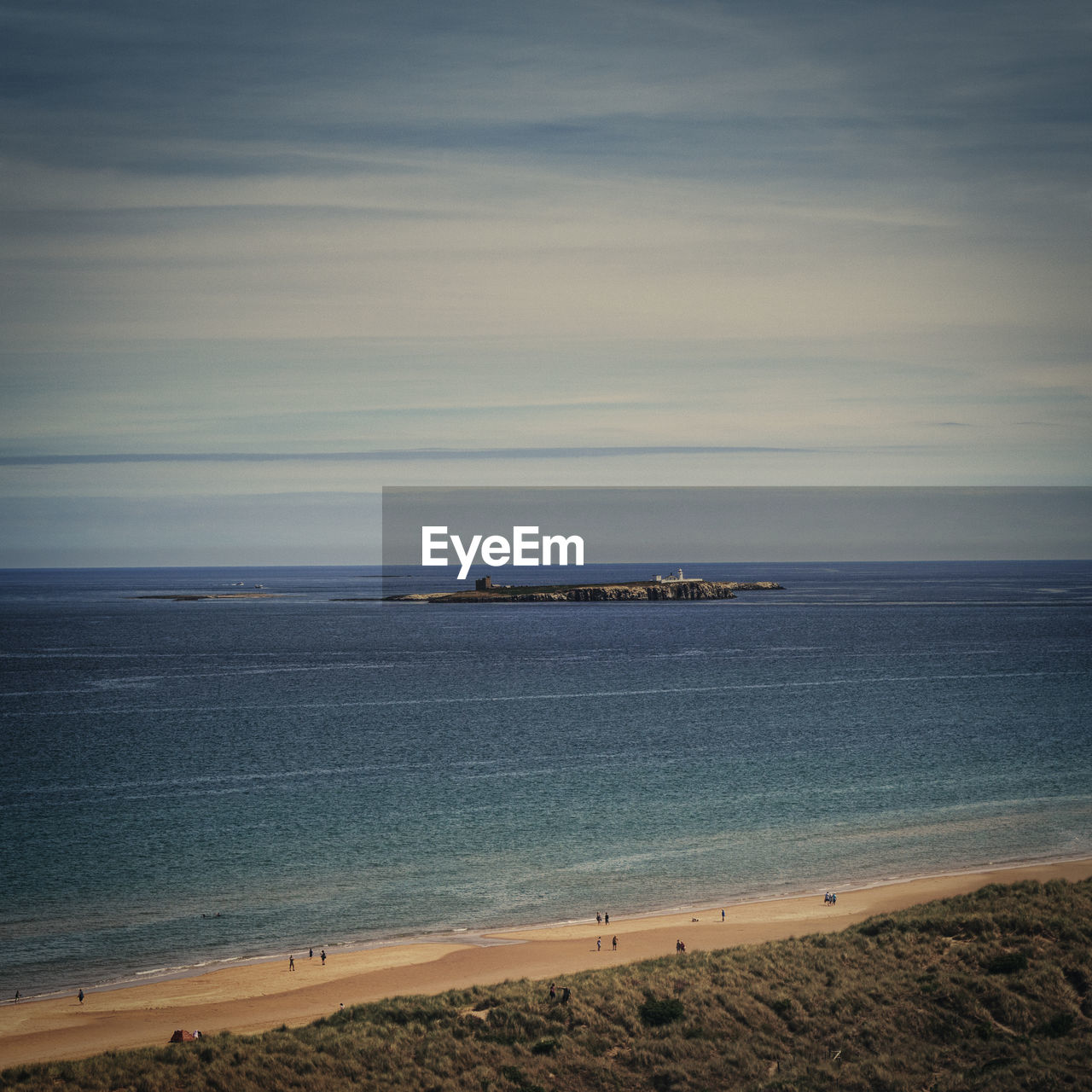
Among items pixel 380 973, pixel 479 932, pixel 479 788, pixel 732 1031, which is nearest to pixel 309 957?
pixel 380 973

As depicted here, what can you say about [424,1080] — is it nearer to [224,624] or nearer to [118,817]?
[118,817]

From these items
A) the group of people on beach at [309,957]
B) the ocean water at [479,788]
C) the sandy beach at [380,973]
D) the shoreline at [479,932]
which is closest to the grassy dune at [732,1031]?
the sandy beach at [380,973]

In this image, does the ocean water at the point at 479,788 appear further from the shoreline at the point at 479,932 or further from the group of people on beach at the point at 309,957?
the group of people on beach at the point at 309,957

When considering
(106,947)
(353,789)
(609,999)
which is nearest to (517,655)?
(353,789)

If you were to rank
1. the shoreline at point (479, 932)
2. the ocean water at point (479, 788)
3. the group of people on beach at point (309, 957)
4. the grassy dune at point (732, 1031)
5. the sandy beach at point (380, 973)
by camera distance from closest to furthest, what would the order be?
the grassy dune at point (732, 1031)
the sandy beach at point (380, 973)
the shoreline at point (479, 932)
the group of people on beach at point (309, 957)
the ocean water at point (479, 788)

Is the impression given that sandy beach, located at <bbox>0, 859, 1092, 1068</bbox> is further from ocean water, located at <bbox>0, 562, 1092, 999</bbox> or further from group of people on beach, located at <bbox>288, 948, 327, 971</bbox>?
ocean water, located at <bbox>0, 562, 1092, 999</bbox>
